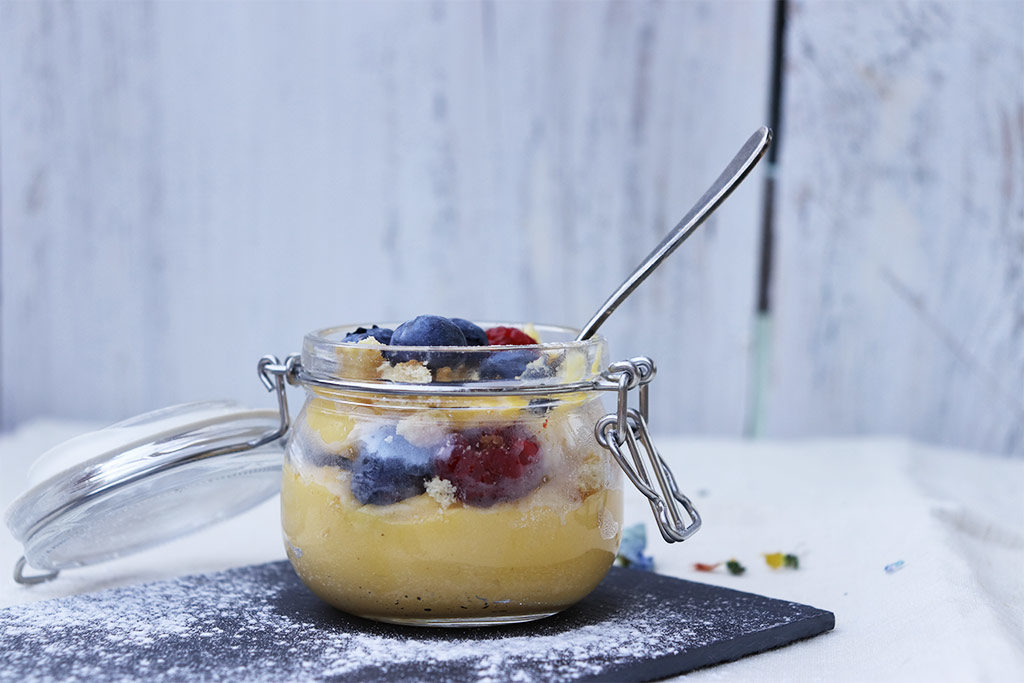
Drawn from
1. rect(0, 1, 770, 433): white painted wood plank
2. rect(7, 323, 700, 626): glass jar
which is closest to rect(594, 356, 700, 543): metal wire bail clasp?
rect(7, 323, 700, 626): glass jar

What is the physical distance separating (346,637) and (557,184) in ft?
3.97

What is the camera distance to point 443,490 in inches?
34.1

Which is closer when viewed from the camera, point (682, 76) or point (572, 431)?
point (572, 431)

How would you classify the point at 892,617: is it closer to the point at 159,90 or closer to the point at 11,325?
the point at 159,90

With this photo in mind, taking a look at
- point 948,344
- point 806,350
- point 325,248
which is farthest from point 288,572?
point 948,344

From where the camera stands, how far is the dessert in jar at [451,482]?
0.87 meters

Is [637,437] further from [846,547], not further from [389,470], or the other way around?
[846,547]

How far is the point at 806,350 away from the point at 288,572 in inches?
46.0

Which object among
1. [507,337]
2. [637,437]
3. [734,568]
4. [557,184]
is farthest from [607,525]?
[557,184]

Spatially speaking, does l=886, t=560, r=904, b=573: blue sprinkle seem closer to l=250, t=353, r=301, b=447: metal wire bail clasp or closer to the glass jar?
the glass jar

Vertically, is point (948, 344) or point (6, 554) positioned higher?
point (948, 344)

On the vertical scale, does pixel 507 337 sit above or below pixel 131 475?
above

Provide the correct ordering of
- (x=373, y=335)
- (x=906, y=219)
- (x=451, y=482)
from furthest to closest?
(x=906, y=219) → (x=373, y=335) → (x=451, y=482)

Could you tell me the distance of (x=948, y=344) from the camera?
1.96 meters
